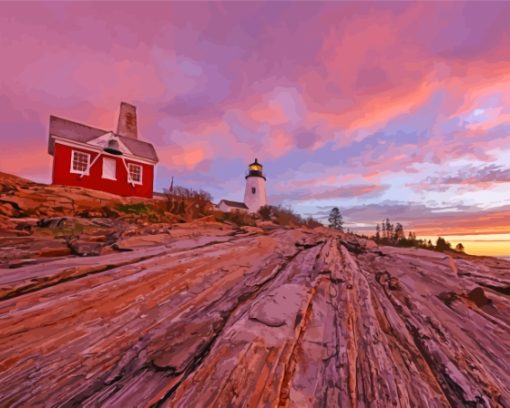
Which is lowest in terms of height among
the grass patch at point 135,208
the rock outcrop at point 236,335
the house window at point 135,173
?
the rock outcrop at point 236,335

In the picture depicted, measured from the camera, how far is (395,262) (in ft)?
22.8

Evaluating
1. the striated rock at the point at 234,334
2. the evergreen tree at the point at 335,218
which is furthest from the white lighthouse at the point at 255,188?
the striated rock at the point at 234,334

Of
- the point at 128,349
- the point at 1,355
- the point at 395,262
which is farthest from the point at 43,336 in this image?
the point at 395,262

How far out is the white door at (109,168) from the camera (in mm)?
20516

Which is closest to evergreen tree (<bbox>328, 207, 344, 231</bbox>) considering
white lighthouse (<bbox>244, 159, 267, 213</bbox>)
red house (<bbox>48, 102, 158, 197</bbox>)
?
white lighthouse (<bbox>244, 159, 267, 213</bbox>)

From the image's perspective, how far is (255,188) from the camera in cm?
5297

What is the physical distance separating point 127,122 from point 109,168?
9.69 m

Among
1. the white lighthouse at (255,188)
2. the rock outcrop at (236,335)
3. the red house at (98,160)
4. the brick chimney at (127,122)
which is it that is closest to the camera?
the rock outcrop at (236,335)

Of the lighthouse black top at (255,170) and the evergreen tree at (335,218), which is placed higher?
the lighthouse black top at (255,170)

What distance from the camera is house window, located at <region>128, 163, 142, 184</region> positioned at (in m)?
21.8

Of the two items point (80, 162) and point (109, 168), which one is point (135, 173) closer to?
point (109, 168)

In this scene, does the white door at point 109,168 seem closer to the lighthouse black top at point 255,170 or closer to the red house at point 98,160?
the red house at point 98,160

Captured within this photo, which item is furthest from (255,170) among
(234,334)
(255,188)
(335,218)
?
(234,334)

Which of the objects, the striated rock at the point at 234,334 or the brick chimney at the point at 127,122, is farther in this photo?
the brick chimney at the point at 127,122
